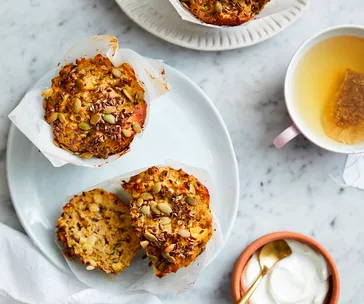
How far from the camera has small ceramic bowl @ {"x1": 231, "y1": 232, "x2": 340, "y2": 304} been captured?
8.45ft

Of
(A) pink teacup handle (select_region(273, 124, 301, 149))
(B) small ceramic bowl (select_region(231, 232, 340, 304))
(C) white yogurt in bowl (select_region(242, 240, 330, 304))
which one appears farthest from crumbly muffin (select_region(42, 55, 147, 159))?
(C) white yogurt in bowl (select_region(242, 240, 330, 304))

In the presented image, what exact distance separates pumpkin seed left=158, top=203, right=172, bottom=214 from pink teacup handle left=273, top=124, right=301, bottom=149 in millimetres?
513

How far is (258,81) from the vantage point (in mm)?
2713

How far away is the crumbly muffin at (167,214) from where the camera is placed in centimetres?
232

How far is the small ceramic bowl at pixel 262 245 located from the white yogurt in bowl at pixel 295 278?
39mm

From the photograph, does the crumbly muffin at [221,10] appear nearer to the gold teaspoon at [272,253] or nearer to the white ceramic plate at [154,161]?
the white ceramic plate at [154,161]

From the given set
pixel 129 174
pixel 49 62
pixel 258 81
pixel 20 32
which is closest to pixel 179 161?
pixel 129 174

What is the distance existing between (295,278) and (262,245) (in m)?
0.21

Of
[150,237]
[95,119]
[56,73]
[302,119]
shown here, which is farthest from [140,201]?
[302,119]

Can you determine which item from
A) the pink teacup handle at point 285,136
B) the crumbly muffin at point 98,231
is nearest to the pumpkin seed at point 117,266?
the crumbly muffin at point 98,231

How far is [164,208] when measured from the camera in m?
2.33

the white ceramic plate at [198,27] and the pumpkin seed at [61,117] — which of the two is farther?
the white ceramic plate at [198,27]

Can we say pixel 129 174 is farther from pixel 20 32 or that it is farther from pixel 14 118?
pixel 20 32

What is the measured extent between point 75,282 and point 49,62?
895 mm
